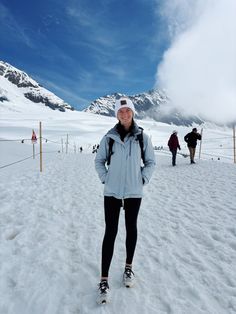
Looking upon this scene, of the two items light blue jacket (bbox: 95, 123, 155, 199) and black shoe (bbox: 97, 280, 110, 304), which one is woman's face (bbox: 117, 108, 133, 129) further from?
black shoe (bbox: 97, 280, 110, 304)

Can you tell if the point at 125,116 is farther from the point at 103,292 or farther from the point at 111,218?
the point at 103,292

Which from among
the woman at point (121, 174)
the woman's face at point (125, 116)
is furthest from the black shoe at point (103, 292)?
the woman's face at point (125, 116)

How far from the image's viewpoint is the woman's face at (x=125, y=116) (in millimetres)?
3973

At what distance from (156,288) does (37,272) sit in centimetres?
161

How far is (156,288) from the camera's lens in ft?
13.2

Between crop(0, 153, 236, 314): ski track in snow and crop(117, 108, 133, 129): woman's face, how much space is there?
79.0 inches

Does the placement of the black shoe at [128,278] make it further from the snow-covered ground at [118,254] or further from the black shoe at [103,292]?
the black shoe at [103,292]

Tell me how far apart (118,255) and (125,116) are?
2.26 metres

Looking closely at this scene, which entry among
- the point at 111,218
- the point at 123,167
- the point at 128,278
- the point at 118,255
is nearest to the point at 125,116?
the point at 123,167

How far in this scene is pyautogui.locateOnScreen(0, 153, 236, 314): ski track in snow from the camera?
3703mm

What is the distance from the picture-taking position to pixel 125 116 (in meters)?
3.98

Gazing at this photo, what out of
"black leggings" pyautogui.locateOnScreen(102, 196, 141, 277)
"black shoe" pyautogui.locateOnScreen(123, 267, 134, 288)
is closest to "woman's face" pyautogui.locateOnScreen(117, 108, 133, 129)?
"black leggings" pyautogui.locateOnScreen(102, 196, 141, 277)

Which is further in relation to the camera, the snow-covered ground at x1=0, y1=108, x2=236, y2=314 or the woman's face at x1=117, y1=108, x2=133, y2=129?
the woman's face at x1=117, y1=108, x2=133, y2=129

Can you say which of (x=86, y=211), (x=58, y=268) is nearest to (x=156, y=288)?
(x=58, y=268)
